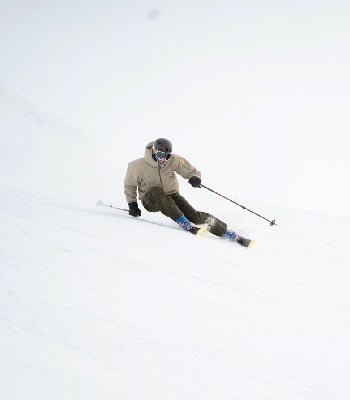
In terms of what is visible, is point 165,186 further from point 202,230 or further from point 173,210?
point 202,230

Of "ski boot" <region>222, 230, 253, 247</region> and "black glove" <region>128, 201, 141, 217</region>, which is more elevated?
"ski boot" <region>222, 230, 253, 247</region>

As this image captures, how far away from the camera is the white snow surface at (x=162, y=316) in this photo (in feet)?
7.93

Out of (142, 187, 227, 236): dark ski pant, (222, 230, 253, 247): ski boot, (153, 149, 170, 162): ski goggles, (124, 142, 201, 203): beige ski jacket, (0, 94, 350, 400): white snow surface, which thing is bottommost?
(0, 94, 350, 400): white snow surface

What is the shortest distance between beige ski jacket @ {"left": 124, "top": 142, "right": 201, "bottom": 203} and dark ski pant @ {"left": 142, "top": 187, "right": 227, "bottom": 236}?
0.53 feet

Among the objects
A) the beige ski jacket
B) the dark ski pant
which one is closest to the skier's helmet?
the beige ski jacket

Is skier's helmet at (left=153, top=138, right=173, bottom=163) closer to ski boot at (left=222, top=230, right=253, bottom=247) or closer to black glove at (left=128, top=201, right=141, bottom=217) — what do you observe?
black glove at (left=128, top=201, right=141, bottom=217)

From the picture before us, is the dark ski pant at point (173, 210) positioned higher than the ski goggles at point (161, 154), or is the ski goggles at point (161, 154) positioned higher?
the ski goggles at point (161, 154)

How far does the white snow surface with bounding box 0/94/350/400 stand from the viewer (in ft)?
7.93

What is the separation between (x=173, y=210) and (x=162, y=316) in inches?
130

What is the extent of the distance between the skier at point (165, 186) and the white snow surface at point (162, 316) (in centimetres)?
51

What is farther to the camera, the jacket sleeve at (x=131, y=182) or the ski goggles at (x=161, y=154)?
the jacket sleeve at (x=131, y=182)

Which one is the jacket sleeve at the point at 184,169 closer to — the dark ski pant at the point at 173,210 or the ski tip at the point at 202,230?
the dark ski pant at the point at 173,210

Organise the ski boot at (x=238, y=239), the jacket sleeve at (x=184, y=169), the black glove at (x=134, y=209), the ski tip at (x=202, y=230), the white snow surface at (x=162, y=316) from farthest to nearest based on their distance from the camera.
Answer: the black glove at (x=134, y=209)
the jacket sleeve at (x=184, y=169)
the ski tip at (x=202, y=230)
the ski boot at (x=238, y=239)
the white snow surface at (x=162, y=316)

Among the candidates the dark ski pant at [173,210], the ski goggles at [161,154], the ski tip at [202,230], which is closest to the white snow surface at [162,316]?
the ski tip at [202,230]
